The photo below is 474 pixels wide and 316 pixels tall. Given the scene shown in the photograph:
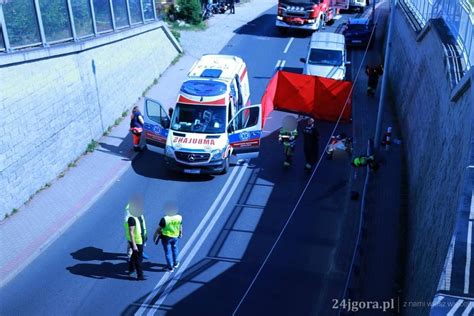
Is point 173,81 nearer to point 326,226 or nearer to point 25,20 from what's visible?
point 25,20

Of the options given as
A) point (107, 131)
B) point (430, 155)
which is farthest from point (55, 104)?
point (430, 155)

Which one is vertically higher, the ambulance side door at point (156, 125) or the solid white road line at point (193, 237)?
the ambulance side door at point (156, 125)

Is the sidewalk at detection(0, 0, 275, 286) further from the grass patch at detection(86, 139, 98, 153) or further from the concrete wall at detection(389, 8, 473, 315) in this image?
the concrete wall at detection(389, 8, 473, 315)

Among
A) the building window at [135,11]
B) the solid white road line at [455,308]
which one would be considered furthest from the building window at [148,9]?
the solid white road line at [455,308]

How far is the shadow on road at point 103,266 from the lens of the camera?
1067 cm

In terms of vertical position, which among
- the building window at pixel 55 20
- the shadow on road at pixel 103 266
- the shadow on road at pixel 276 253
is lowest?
the shadow on road at pixel 276 253

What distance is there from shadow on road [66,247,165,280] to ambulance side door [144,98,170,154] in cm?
426

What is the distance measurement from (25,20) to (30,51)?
1.18 m

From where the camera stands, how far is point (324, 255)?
1132 centimetres

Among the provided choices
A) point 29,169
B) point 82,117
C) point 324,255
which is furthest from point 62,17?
point 324,255

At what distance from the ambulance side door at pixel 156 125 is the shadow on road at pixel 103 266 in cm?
426

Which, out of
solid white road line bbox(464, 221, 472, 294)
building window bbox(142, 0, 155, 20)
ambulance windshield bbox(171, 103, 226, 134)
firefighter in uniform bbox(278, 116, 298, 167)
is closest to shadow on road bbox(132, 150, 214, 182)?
ambulance windshield bbox(171, 103, 226, 134)

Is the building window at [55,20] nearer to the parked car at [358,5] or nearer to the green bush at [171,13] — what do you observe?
the green bush at [171,13]

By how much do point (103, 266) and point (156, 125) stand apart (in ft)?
17.0
